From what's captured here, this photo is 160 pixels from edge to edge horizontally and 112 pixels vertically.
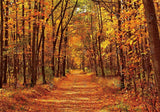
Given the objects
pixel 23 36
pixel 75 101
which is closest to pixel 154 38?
pixel 75 101

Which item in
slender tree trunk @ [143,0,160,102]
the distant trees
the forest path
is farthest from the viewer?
the distant trees

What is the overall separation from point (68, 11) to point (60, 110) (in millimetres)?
23593

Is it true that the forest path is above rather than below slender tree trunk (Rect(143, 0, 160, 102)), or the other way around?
below

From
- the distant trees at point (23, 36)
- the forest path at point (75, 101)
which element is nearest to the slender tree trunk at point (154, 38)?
the forest path at point (75, 101)

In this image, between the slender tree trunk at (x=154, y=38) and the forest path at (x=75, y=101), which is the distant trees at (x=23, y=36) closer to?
the forest path at (x=75, y=101)

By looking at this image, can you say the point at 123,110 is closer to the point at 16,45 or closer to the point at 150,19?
the point at 150,19

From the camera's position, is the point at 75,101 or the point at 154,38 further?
the point at 75,101

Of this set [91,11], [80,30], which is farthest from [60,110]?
[80,30]

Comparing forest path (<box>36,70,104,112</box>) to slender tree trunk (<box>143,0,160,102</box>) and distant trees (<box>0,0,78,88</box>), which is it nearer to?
distant trees (<box>0,0,78,88</box>)

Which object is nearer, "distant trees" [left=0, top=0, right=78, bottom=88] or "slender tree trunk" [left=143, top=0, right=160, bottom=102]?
A: "slender tree trunk" [left=143, top=0, right=160, bottom=102]

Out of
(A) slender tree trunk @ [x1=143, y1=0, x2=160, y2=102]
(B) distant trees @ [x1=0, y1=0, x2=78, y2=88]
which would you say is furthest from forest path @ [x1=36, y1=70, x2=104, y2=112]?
(A) slender tree trunk @ [x1=143, y1=0, x2=160, y2=102]

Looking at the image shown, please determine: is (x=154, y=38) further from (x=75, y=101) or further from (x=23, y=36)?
(x=23, y=36)

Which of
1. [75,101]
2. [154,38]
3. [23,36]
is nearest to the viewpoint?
[154,38]

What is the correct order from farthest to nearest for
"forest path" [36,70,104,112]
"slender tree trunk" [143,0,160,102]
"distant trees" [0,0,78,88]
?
"distant trees" [0,0,78,88]
"forest path" [36,70,104,112]
"slender tree trunk" [143,0,160,102]
